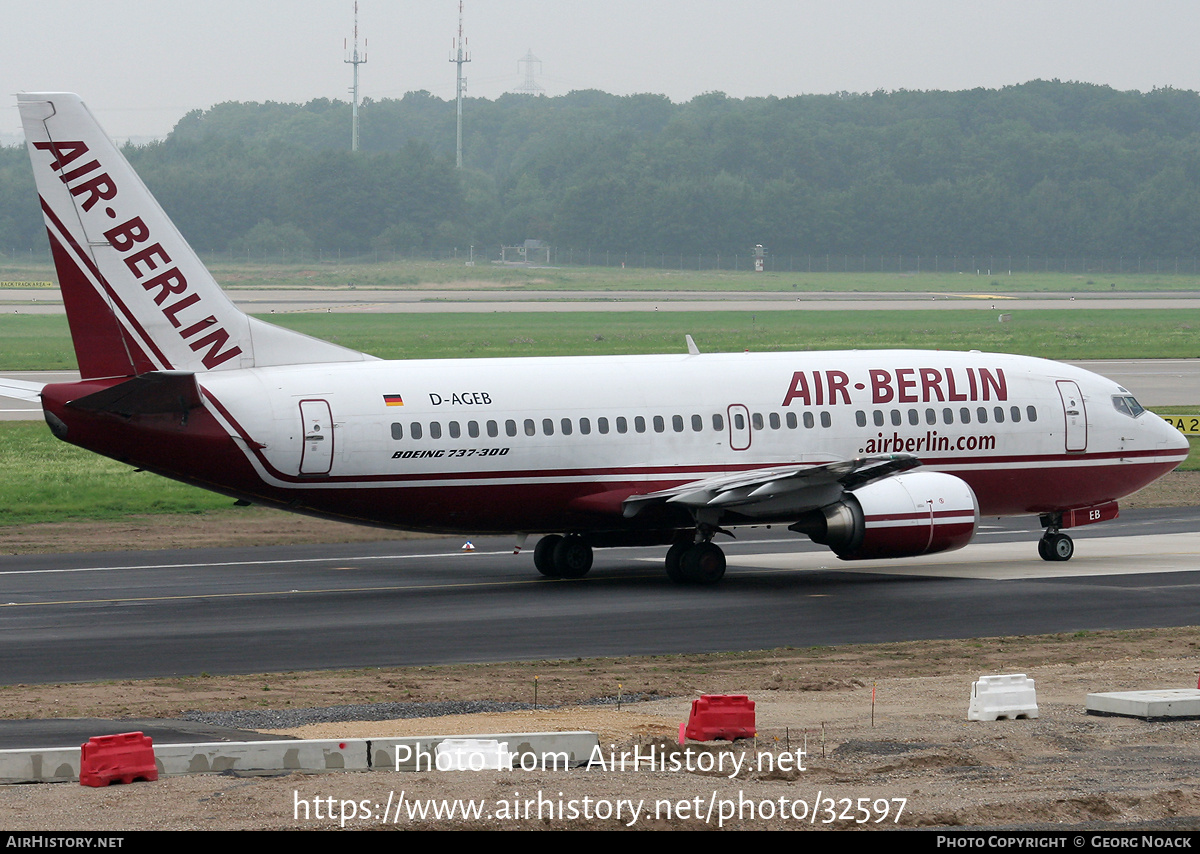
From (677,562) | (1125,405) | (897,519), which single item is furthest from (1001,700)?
(1125,405)

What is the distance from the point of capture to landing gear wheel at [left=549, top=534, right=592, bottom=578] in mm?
34875

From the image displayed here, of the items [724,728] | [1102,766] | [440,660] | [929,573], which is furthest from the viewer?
[929,573]

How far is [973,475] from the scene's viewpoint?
3619cm

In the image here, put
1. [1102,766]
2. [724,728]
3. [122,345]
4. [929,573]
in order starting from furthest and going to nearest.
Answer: [929,573] < [122,345] < [724,728] < [1102,766]

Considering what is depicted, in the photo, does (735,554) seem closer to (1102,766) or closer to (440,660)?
(440,660)

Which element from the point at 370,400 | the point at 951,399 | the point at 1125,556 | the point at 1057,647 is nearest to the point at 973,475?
the point at 951,399

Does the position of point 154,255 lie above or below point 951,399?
above

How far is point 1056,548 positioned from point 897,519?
21.8 ft

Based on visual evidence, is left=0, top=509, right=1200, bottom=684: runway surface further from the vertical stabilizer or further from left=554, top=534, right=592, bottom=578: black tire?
the vertical stabilizer

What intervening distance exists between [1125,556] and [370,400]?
679 inches

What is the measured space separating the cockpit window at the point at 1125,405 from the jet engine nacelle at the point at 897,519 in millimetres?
6638

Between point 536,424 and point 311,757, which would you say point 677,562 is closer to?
point 536,424

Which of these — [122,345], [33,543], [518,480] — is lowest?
[33,543]

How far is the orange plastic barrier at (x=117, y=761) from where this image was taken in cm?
1655
